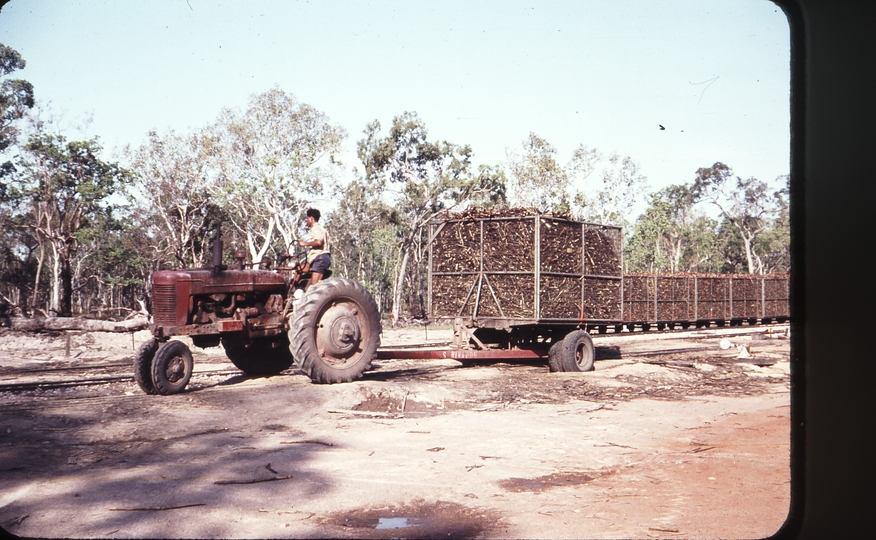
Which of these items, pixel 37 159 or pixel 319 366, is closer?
pixel 319 366

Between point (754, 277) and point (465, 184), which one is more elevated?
point (465, 184)

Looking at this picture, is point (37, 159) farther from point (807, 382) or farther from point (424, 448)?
point (807, 382)

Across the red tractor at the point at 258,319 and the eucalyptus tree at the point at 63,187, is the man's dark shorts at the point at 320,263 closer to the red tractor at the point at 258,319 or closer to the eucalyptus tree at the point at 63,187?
the red tractor at the point at 258,319

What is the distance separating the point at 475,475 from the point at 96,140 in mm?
32085

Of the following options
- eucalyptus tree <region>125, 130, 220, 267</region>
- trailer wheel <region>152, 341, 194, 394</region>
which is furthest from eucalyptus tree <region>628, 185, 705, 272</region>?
trailer wheel <region>152, 341, 194, 394</region>

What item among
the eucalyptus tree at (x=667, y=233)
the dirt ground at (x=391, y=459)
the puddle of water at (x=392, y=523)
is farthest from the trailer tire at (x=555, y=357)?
the eucalyptus tree at (x=667, y=233)

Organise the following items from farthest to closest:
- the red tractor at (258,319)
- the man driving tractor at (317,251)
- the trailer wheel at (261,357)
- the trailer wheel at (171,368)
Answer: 1. the trailer wheel at (261,357)
2. the man driving tractor at (317,251)
3. the red tractor at (258,319)
4. the trailer wheel at (171,368)

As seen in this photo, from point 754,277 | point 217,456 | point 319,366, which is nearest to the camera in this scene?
point 217,456

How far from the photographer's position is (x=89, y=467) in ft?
19.3

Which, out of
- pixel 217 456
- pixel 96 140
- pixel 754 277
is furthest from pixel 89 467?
pixel 96 140

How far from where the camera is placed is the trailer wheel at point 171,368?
8984 millimetres

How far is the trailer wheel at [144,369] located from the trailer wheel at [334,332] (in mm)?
1725

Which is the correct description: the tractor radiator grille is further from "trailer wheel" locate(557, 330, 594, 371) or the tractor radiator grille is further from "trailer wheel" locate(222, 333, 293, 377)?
"trailer wheel" locate(557, 330, 594, 371)

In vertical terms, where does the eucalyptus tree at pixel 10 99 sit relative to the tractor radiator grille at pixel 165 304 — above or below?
above
